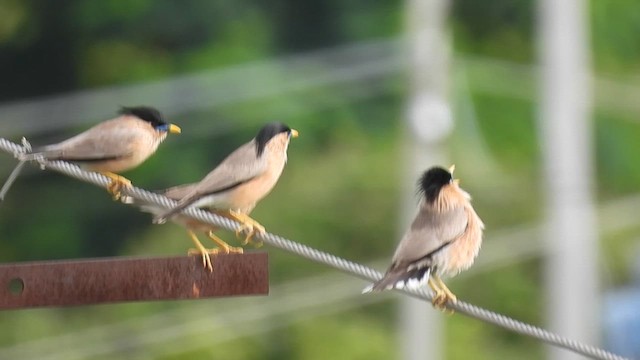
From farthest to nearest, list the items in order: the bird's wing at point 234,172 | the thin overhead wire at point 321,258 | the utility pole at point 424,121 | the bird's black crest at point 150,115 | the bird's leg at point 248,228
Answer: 1. the utility pole at point 424,121
2. the bird's black crest at point 150,115
3. the bird's wing at point 234,172
4. the bird's leg at point 248,228
5. the thin overhead wire at point 321,258

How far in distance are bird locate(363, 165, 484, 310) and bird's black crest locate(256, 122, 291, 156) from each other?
0.62 metres

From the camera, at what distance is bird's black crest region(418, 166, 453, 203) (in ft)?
28.2

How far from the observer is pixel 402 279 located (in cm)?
782

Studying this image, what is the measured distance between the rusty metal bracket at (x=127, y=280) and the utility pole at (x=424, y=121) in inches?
328

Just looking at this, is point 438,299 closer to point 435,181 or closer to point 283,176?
point 435,181

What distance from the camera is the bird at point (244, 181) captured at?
7.88 metres

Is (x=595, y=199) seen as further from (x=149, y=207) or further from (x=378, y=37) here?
(x=149, y=207)

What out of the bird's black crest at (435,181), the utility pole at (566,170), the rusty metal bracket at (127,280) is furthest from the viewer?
the utility pole at (566,170)

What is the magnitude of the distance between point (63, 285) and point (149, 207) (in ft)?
4.21

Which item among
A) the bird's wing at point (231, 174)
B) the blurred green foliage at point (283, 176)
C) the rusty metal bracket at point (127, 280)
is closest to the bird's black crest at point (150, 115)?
the bird's wing at point (231, 174)

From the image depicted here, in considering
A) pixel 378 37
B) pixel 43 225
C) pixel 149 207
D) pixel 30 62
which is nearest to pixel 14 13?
pixel 30 62

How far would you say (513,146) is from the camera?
22719 millimetres

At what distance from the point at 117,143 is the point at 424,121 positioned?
7.40 metres

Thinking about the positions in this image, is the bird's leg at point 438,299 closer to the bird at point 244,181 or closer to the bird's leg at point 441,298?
the bird's leg at point 441,298
